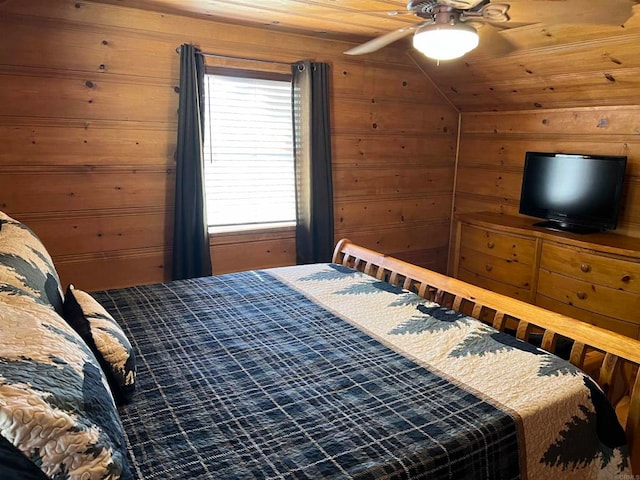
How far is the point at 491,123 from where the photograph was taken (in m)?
4.25

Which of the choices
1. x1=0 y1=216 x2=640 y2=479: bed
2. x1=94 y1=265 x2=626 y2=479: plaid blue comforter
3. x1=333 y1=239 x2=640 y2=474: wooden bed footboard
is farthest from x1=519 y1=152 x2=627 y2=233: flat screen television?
x1=94 y1=265 x2=626 y2=479: plaid blue comforter

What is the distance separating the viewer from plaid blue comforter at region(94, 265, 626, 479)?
1156 mm

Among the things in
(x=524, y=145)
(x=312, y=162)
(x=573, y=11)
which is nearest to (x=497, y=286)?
(x=524, y=145)

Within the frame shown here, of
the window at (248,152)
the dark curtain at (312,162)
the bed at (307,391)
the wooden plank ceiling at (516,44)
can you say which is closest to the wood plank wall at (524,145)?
the wooden plank ceiling at (516,44)

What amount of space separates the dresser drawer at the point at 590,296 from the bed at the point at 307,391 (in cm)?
117

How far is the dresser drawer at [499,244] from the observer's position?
3648mm

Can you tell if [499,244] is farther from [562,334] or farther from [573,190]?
[562,334]

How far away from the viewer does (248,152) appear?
3.52 meters

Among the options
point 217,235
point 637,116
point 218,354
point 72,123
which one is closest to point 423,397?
point 218,354

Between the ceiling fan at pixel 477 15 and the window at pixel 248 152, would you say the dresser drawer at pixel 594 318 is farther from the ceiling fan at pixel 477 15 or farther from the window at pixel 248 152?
the window at pixel 248 152

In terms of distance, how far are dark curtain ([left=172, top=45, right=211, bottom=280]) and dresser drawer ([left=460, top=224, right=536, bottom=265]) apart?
2.24 meters

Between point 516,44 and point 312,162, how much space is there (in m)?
1.56

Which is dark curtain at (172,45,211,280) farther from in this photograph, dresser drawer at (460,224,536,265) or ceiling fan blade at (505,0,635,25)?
dresser drawer at (460,224,536,265)

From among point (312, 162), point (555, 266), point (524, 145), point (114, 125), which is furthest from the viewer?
point (524, 145)
